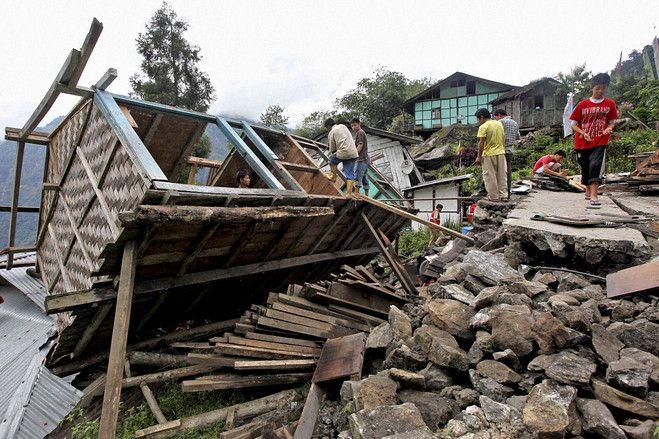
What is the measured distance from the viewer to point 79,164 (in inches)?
187

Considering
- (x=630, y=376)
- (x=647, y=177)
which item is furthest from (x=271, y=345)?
(x=647, y=177)

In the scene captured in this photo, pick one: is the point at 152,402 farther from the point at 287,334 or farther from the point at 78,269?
the point at 78,269

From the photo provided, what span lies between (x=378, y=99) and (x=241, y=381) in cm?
3072

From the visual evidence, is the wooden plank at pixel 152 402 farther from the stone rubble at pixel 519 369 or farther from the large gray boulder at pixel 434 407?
the large gray boulder at pixel 434 407

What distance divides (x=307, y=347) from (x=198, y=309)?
228 centimetres

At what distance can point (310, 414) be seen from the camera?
3.02 metres

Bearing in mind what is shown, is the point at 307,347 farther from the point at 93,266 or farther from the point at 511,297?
the point at 93,266

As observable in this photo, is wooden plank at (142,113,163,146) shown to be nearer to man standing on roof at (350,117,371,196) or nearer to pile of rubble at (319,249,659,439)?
man standing on roof at (350,117,371,196)

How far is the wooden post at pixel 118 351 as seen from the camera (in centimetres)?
293

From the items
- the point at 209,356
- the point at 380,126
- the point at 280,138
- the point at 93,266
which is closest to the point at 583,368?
the point at 209,356

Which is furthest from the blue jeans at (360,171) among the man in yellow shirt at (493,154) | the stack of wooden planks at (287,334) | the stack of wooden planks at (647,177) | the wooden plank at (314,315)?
the stack of wooden planks at (647,177)

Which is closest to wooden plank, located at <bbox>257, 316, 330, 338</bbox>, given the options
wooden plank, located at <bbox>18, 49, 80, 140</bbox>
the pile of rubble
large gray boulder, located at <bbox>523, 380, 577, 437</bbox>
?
the pile of rubble

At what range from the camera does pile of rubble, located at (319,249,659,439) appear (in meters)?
1.82

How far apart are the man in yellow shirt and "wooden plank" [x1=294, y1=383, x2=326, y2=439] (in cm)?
442
